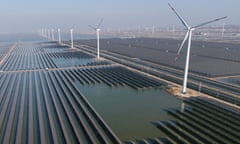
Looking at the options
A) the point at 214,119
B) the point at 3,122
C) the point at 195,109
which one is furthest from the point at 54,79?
the point at 214,119

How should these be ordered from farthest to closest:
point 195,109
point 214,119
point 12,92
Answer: point 12,92 → point 195,109 → point 214,119

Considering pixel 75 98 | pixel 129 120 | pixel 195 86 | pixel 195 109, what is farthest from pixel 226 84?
pixel 75 98

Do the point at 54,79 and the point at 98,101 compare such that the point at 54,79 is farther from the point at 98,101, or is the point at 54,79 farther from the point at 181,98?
the point at 181,98

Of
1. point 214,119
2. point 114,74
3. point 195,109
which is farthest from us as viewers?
point 114,74

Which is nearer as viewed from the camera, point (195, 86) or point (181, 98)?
point (181, 98)

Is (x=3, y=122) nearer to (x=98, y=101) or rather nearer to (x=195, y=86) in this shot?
(x=98, y=101)

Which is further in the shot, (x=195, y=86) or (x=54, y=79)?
(x=54, y=79)
